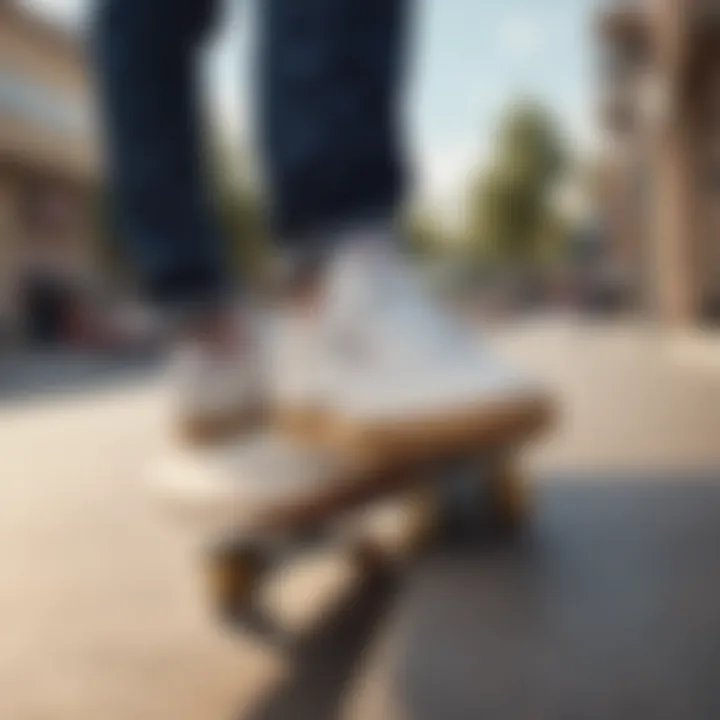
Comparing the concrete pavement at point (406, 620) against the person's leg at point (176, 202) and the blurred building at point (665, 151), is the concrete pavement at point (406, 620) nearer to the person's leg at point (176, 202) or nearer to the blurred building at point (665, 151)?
the person's leg at point (176, 202)

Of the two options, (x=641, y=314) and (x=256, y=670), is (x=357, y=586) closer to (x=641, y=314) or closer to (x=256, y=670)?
(x=256, y=670)

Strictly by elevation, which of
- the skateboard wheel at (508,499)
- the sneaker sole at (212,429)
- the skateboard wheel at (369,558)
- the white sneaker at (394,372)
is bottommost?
the skateboard wheel at (369,558)

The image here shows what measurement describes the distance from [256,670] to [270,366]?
0.27 metres

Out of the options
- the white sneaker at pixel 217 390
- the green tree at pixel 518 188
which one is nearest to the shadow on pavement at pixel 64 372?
the green tree at pixel 518 188

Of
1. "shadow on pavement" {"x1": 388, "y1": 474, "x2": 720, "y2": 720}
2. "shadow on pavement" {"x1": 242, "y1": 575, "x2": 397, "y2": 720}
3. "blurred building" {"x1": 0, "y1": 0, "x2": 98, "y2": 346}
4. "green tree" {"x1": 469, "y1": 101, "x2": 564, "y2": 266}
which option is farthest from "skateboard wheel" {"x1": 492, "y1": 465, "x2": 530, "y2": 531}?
"blurred building" {"x1": 0, "y1": 0, "x2": 98, "y2": 346}

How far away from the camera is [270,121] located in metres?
0.58

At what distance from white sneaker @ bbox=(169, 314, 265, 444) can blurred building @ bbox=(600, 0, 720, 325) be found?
157 cm

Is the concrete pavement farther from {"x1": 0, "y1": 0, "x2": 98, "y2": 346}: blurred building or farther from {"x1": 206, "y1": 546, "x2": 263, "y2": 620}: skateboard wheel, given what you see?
{"x1": 0, "y1": 0, "x2": 98, "y2": 346}: blurred building

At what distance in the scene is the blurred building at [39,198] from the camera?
385cm

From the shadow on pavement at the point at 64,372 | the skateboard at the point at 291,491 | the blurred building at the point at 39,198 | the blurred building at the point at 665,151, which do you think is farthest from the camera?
the blurred building at the point at 39,198

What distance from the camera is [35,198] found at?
5.48 meters

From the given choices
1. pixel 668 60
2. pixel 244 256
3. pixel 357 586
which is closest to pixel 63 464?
pixel 244 256

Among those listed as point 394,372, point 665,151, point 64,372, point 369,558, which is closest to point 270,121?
point 394,372

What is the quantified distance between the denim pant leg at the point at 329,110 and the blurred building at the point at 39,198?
7.27ft
